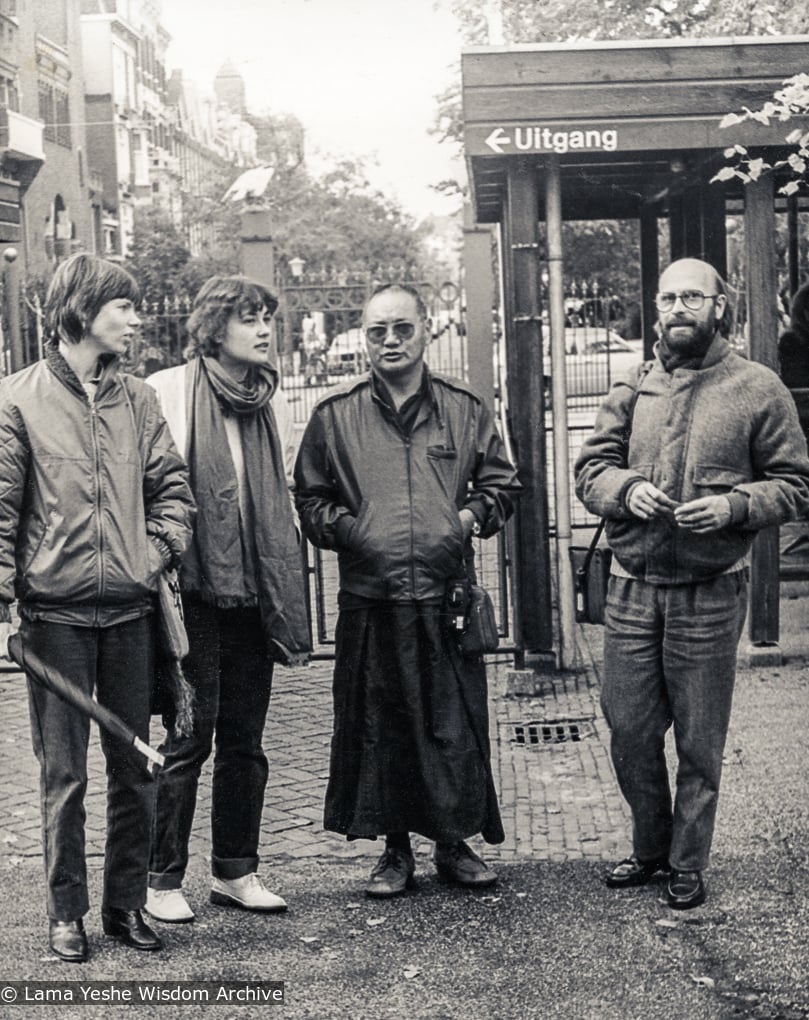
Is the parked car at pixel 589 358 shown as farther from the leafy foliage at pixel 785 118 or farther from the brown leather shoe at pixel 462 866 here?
the brown leather shoe at pixel 462 866

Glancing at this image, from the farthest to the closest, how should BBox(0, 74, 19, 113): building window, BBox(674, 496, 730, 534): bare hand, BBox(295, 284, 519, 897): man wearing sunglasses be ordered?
BBox(0, 74, 19, 113): building window, BBox(295, 284, 519, 897): man wearing sunglasses, BBox(674, 496, 730, 534): bare hand

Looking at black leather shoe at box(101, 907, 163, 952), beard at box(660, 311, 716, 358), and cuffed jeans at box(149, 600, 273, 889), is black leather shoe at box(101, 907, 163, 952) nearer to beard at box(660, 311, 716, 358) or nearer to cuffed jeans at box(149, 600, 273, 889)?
cuffed jeans at box(149, 600, 273, 889)

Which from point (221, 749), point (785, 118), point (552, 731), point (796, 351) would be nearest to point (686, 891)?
point (221, 749)

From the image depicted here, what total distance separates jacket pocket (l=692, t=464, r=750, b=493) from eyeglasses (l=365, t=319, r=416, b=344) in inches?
40.4

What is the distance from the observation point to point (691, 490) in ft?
15.7

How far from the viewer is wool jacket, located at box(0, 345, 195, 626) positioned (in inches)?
168

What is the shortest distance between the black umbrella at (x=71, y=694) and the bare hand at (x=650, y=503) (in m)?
1.64

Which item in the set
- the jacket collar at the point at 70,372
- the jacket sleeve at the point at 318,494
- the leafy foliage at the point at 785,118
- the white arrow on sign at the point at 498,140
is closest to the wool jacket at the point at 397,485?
the jacket sleeve at the point at 318,494

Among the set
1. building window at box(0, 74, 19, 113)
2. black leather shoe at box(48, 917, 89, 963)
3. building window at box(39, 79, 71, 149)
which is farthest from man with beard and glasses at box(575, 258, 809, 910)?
building window at box(39, 79, 71, 149)

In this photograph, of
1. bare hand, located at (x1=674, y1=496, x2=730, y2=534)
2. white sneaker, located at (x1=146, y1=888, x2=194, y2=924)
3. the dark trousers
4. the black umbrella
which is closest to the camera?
the black umbrella

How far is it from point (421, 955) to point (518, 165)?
4404 millimetres

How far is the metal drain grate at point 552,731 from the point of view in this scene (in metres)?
6.93

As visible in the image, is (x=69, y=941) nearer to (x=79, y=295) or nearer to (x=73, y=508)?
(x=73, y=508)

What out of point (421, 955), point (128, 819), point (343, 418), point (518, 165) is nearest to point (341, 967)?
point (421, 955)
